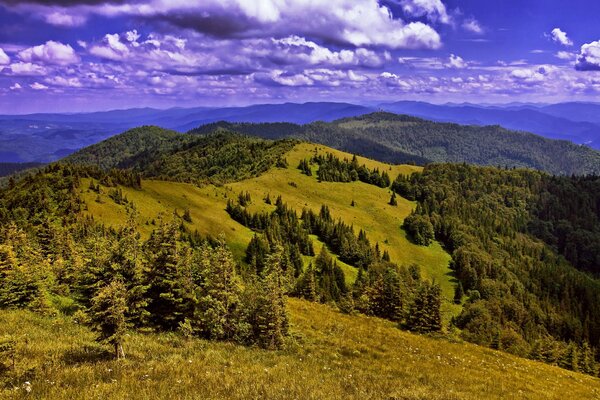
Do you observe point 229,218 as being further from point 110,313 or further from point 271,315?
point 110,313

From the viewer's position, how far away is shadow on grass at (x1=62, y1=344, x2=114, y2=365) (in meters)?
17.5

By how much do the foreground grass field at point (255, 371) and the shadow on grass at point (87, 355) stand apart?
5 cm

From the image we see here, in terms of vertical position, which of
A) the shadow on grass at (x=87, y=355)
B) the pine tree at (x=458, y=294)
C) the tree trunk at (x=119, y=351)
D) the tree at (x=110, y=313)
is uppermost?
the tree at (x=110, y=313)

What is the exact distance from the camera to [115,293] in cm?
1698

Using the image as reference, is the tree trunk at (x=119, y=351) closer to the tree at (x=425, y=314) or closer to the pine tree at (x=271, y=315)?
the pine tree at (x=271, y=315)

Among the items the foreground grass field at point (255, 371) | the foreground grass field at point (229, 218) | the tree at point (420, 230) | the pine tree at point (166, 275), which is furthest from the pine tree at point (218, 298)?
the tree at point (420, 230)

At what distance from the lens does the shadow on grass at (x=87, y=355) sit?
17.5 metres

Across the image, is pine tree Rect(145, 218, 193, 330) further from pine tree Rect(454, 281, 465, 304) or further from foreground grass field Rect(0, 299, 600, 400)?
pine tree Rect(454, 281, 465, 304)

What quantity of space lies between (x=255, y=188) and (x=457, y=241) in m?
103

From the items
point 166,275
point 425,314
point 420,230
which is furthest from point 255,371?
point 420,230

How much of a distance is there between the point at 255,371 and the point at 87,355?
26.5 ft

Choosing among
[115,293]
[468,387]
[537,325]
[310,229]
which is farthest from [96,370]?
[537,325]

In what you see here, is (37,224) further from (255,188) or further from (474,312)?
(474,312)

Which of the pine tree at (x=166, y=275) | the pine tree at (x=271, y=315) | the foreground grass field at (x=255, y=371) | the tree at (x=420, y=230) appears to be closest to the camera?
the foreground grass field at (x=255, y=371)
